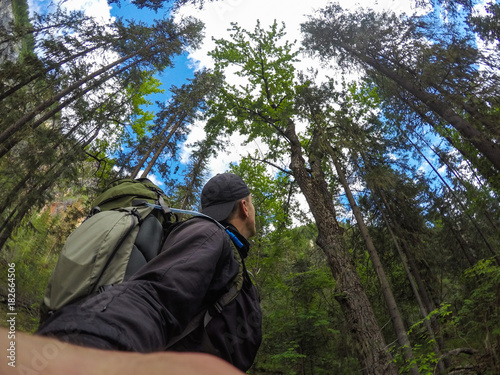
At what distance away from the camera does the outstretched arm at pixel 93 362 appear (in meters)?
0.44

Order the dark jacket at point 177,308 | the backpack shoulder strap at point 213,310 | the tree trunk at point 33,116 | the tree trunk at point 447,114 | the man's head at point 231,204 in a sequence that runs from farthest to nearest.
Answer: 1. the tree trunk at point 33,116
2. the tree trunk at point 447,114
3. the man's head at point 231,204
4. the backpack shoulder strap at point 213,310
5. the dark jacket at point 177,308

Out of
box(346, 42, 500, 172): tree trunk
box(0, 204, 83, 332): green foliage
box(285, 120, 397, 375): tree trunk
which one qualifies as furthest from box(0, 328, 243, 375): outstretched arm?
box(0, 204, 83, 332): green foliage

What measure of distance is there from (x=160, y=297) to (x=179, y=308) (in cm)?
13

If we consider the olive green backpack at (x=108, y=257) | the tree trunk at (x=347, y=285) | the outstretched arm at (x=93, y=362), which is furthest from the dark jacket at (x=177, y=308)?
the tree trunk at (x=347, y=285)

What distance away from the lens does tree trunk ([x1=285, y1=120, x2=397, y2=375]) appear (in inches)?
215

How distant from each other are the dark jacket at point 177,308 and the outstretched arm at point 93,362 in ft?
1.03

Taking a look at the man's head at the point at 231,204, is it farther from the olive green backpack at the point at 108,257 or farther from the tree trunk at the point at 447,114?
the tree trunk at the point at 447,114

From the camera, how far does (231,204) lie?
8.54 feet

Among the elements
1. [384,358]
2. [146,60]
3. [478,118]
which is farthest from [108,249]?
[146,60]

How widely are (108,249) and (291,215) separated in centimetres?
1262

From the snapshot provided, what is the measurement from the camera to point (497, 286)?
17.2ft

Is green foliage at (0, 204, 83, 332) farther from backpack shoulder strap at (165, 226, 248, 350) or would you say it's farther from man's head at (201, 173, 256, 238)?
backpack shoulder strap at (165, 226, 248, 350)

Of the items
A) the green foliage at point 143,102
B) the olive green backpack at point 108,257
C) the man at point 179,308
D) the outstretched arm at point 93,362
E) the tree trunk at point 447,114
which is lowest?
the outstretched arm at point 93,362

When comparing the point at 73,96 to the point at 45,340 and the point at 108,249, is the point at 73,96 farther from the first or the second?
the point at 45,340
